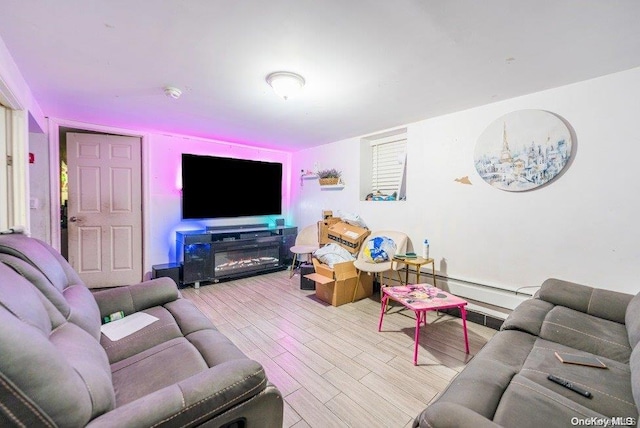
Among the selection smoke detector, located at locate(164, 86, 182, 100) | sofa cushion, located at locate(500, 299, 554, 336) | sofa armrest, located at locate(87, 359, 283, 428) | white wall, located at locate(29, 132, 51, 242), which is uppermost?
smoke detector, located at locate(164, 86, 182, 100)

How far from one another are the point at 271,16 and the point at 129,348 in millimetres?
1912

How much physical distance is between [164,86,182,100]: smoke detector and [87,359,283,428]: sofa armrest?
2.26 meters

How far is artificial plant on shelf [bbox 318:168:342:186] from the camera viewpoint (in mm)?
4213

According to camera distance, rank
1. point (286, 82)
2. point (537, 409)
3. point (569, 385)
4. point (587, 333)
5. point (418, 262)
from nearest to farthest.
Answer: point (537, 409)
point (569, 385)
point (587, 333)
point (286, 82)
point (418, 262)

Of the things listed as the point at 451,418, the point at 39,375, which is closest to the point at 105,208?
the point at 39,375

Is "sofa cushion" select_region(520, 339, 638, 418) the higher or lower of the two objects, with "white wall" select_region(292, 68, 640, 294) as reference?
lower

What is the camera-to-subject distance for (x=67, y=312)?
125cm

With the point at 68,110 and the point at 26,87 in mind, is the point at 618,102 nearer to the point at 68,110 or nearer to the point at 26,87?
the point at 26,87

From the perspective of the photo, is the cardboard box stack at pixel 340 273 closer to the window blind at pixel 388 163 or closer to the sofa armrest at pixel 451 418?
the window blind at pixel 388 163

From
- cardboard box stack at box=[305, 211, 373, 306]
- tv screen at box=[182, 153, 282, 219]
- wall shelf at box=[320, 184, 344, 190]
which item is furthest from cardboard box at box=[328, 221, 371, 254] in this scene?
tv screen at box=[182, 153, 282, 219]

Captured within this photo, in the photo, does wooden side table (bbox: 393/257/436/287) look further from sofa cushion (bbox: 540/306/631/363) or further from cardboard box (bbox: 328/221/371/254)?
sofa cushion (bbox: 540/306/631/363)

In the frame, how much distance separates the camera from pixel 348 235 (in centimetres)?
368

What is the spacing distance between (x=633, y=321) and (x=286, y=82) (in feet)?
8.60

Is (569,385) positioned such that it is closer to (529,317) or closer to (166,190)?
(529,317)
